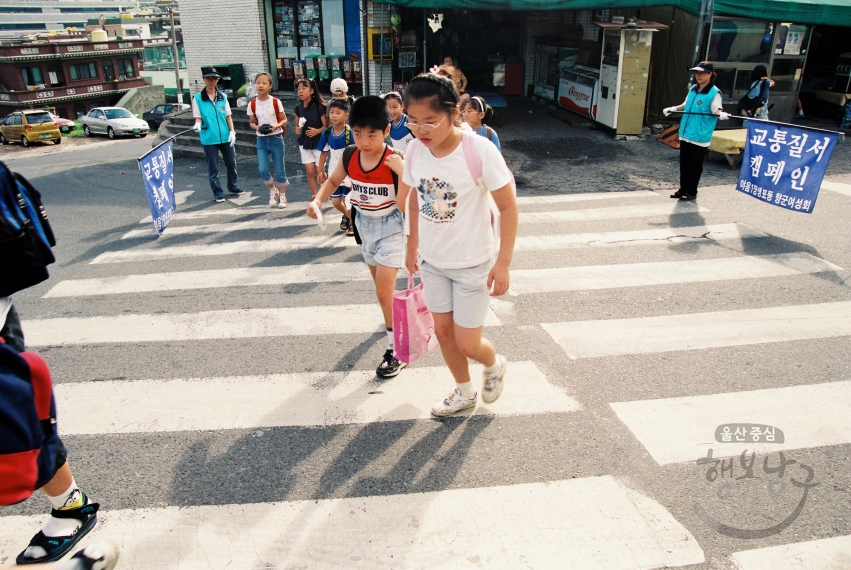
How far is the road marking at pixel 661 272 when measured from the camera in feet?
20.6

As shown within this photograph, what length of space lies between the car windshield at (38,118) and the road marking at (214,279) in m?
28.0

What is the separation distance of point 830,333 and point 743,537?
2894mm

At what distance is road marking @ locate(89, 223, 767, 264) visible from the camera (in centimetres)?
749

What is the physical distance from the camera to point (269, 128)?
30.2 ft

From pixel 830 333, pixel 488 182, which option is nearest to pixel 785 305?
pixel 830 333

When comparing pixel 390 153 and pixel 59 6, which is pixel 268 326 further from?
pixel 59 6

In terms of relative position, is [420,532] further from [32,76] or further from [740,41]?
[32,76]

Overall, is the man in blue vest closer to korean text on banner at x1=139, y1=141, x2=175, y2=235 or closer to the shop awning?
korean text on banner at x1=139, y1=141, x2=175, y2=235

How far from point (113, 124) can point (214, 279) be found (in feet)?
96.3

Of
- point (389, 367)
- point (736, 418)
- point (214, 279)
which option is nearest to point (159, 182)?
point (214, 279)

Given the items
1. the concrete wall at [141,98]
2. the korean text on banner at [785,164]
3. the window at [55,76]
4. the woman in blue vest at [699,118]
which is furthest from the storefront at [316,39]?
the window at [55,76]

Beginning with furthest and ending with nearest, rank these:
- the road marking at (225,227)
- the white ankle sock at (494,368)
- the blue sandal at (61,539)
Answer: the road marking at (225,227) → the white ankle sock at (494,368) → the blue sandal at (61,539)

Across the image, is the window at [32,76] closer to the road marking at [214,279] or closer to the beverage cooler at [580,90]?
the beverage cooler at [580,90]

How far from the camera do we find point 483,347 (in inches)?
153
